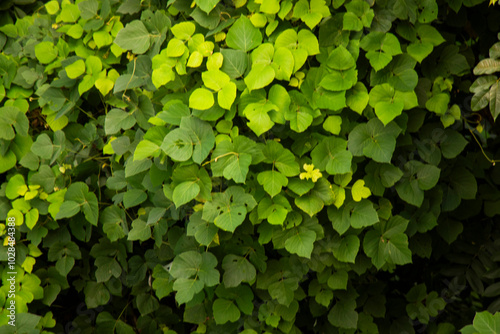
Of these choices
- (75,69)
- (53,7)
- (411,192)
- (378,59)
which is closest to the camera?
(378,59)

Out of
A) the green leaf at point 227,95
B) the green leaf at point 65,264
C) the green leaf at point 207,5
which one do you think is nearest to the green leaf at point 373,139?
the green leaf at point 227,95

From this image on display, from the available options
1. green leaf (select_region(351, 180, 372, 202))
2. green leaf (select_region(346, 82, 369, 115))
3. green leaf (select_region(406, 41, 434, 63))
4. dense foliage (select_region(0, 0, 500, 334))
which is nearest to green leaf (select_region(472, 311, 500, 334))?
dense foliage (select_region(0, 0, 500, 334))

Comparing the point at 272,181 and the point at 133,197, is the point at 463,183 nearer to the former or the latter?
the point at 272,181

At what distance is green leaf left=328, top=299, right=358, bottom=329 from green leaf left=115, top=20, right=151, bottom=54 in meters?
1.20

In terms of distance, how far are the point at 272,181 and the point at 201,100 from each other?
1.13ft

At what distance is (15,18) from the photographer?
104 inches

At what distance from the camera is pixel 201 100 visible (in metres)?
1.59

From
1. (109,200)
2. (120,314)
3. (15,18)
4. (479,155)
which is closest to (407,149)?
(479,155)

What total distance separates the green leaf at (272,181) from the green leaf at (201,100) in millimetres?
279

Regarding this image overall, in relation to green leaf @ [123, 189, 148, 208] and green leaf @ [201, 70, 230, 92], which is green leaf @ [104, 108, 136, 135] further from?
green leaf @ [201, 70, 230, 92]

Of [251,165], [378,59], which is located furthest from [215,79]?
[378,59]

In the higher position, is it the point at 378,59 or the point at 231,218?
the point at 378,59

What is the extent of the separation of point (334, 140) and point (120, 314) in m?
1.20

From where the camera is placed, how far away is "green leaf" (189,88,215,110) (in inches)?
62.6
